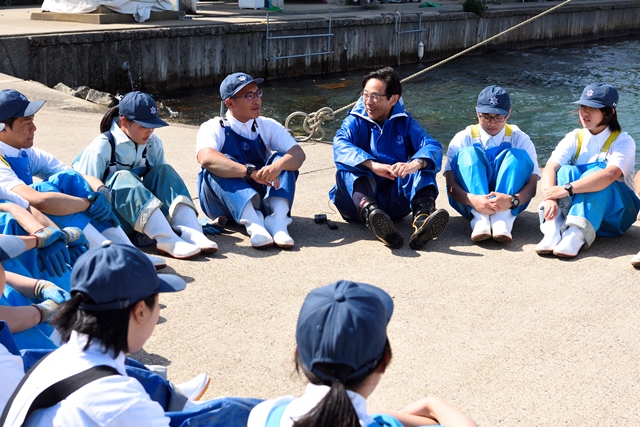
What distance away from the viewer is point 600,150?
202 inches

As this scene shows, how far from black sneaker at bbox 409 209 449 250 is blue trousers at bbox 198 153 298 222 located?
0.86 metres

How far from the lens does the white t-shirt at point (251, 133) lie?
5316mm

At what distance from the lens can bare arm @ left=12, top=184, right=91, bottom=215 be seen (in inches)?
164

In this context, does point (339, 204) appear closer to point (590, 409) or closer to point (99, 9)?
point (590, 409)

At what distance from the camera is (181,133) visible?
8766mm

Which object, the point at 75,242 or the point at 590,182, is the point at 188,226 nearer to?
the point at 75,242

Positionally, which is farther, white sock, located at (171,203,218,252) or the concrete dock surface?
white sock, located at (171,203,218,252)

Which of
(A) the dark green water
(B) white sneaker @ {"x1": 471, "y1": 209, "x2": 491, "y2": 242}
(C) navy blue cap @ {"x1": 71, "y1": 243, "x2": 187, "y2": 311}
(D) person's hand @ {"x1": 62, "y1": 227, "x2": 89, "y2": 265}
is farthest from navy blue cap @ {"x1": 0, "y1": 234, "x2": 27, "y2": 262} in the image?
(A) the dark green water

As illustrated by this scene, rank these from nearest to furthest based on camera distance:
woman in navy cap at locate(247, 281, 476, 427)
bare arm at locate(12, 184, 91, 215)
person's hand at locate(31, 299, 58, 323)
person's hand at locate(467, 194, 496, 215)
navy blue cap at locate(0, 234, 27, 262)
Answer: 1. woman in navy cap at locate(247, 281, 476, 427)
2. navy blue cap at locate(0, 234, 27, 262)
3. person's hand at locate(31, 299, 58, 323)
4. bare arm at locate(12, 184, 91, 215)
5. person's hand at locate(467, 194, 496, 215)

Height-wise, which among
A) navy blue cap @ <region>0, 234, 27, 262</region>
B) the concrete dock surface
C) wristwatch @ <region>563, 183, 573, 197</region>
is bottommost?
the concrete dock surface

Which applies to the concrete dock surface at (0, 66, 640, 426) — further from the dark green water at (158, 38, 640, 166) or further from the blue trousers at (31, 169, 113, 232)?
the dark green water at (158, 38, 640, 166)

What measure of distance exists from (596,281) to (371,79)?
190cm

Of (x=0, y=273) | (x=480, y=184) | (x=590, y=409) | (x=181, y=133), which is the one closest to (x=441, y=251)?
(x=480, y=184)

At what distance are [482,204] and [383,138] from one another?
0.79 m
